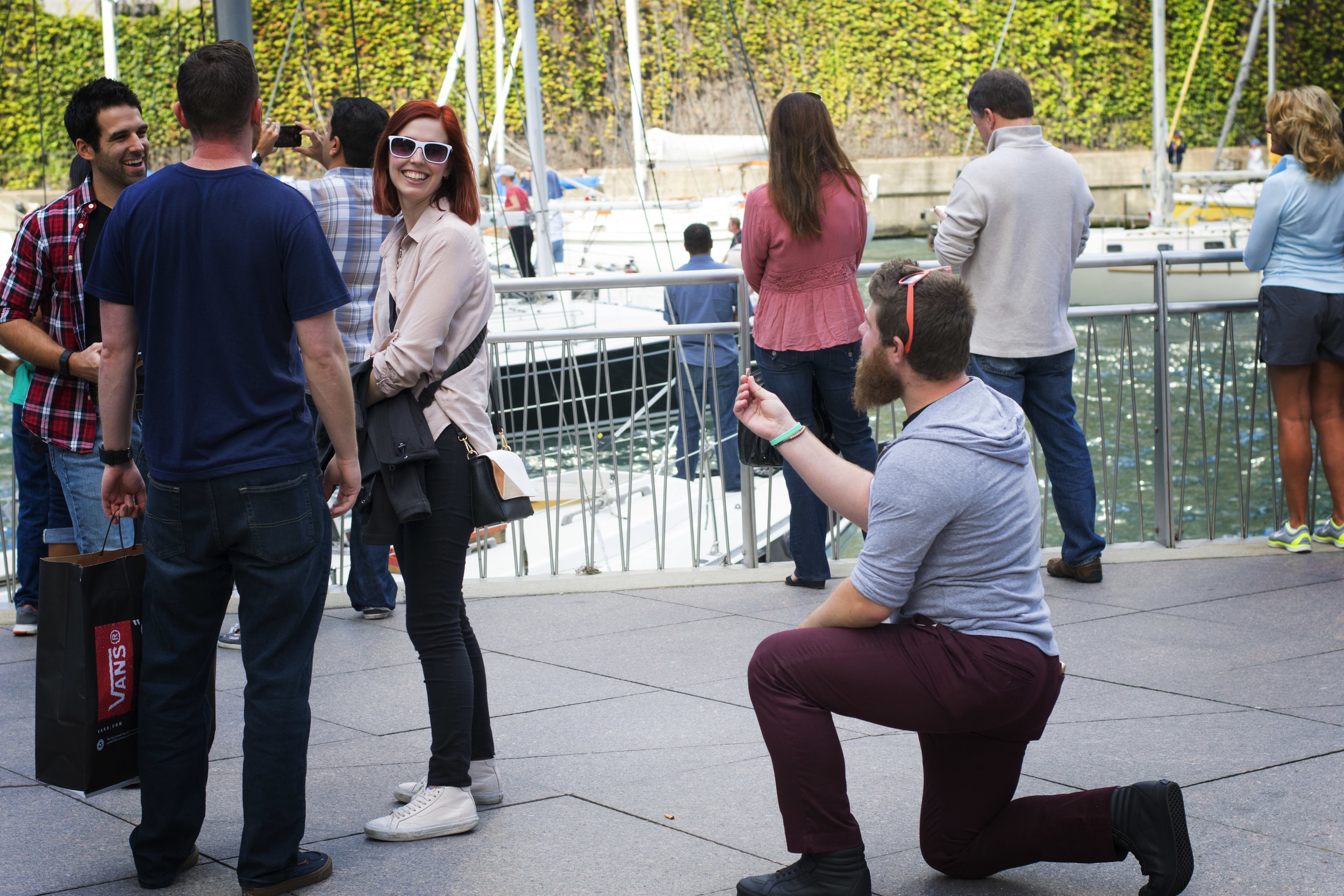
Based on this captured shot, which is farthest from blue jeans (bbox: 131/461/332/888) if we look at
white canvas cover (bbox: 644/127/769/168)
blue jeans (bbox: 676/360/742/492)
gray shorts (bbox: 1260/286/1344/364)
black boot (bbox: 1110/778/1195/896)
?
white canvas cover (bbox: 644/127/769/168)

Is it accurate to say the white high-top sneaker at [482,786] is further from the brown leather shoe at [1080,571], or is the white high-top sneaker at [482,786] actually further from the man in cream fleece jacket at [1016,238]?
the brown leather shoe at [1080,571]

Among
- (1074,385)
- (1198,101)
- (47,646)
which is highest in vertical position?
(1198,101)

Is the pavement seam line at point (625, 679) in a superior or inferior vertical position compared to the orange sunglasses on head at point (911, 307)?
inferior

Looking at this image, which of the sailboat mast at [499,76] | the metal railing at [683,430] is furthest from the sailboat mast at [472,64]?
the metal railing at [683,430]

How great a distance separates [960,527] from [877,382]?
389 millimetres

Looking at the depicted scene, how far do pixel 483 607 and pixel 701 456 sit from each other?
4.48 feet

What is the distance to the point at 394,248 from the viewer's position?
11.2ft

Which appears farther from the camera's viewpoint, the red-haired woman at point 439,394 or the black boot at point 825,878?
the red-haired woman at point 439,394

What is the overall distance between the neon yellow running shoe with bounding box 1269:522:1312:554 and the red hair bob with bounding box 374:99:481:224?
14.5 ft

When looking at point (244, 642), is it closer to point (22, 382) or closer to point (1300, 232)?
point (22, 382)

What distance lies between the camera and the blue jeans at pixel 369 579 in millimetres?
5520

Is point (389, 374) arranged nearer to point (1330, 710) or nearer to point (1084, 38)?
point (1330, 710)

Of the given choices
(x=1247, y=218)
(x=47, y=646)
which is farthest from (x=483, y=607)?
(x=1247, y=218)

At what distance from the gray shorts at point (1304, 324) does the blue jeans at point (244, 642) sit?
4485mm
